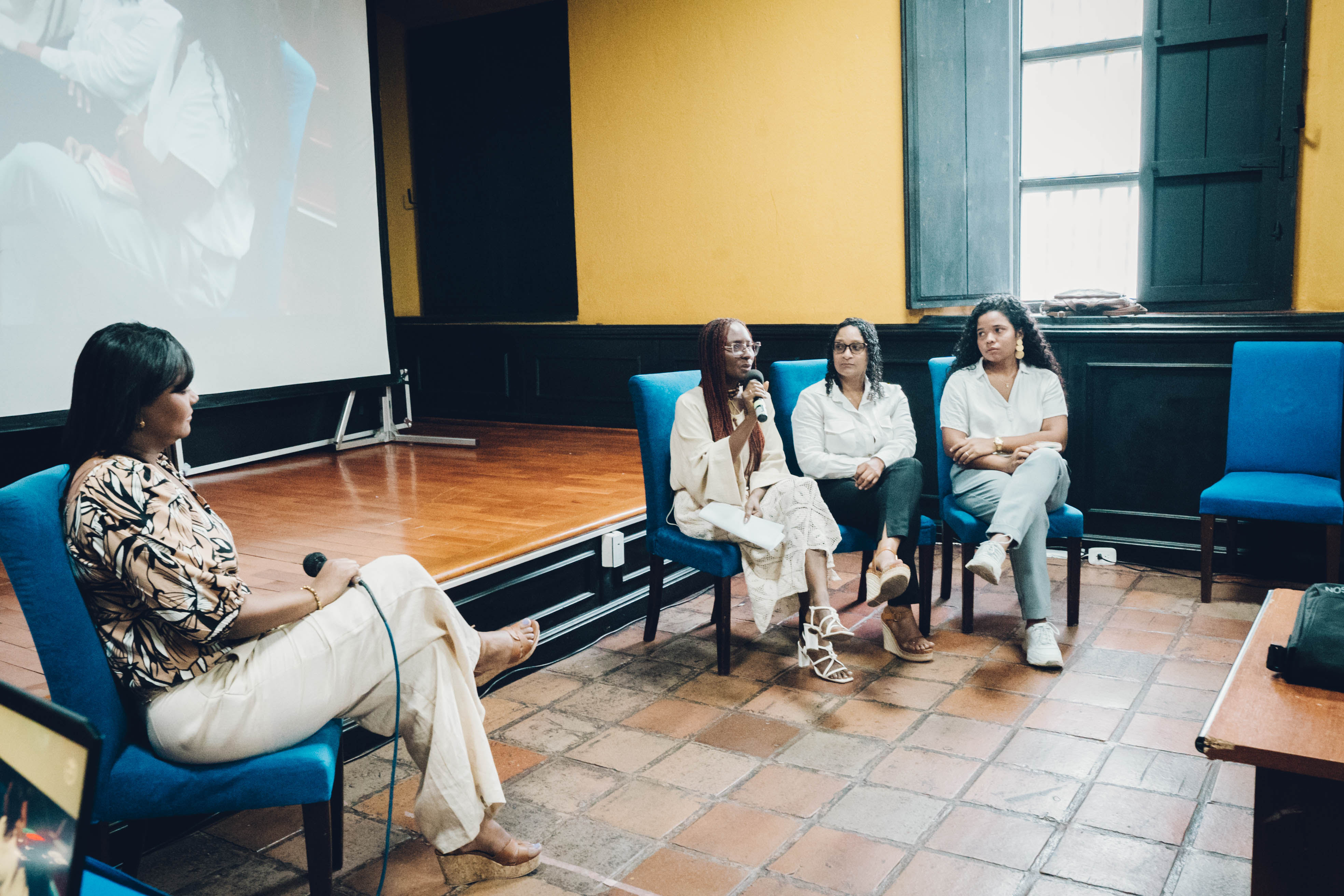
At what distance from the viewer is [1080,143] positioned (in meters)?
4.53

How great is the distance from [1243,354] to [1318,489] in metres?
0.59

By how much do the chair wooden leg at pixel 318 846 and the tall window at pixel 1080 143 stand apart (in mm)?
3969

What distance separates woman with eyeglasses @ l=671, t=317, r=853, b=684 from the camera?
3020mm

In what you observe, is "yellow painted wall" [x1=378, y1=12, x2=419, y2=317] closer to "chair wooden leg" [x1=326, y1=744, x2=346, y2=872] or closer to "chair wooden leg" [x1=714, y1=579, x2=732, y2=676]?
"chair wooden leg" [x1=714, y1=579, x2=732, y2=676]

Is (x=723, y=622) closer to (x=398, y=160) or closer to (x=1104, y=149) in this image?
(x=1104, y=149)

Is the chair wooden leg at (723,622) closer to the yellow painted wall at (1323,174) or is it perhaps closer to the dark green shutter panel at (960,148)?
the dark green shutter panel at (960,148)

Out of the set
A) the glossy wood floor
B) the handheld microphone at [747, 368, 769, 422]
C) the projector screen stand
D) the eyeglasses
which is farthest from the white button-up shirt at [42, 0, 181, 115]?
the handheld microphone at [747, 368, 769, 422]

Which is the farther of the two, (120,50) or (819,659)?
(120,50)

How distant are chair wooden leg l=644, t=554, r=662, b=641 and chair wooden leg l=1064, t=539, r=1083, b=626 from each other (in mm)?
1394

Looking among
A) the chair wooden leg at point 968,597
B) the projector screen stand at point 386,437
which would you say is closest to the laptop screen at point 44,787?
the chair wooden leg at point 968,597

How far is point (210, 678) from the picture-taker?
5.49ft

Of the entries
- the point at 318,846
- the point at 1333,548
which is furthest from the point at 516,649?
the point at 1333,548

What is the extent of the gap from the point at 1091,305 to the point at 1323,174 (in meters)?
0.95

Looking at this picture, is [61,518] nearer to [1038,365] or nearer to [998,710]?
[998,710]
